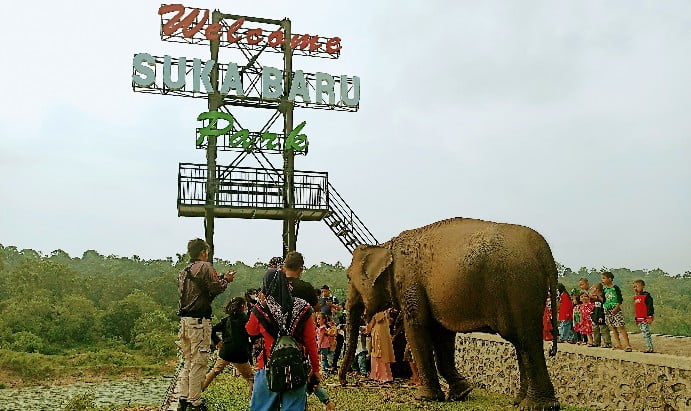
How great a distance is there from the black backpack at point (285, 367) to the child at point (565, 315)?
29.9ft

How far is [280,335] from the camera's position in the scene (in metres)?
5.18

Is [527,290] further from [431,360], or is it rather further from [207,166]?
[207,166]

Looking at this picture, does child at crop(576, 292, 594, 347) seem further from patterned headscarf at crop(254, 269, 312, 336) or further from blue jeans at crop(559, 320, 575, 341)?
patterned headscarf at crop(254, 269, 312, 336)

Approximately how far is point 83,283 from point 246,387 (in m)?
28.6

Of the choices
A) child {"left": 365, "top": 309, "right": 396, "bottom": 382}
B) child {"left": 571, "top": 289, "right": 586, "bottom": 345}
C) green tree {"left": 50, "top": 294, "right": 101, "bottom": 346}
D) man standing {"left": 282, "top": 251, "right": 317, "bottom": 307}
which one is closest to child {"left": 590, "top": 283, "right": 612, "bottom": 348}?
child {"left": 571, "top": 289, "right": 586, "bottom": 345}

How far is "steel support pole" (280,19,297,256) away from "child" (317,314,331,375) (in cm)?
1010

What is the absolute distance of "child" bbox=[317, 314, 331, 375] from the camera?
12385 mm

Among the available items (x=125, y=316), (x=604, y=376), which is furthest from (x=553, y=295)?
(x=125, y=316)

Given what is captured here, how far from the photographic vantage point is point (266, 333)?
17.3 feet

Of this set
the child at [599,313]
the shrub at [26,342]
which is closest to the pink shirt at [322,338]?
the child at [599,313]

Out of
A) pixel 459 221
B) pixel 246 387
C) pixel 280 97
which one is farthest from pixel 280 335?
pixel 280 97

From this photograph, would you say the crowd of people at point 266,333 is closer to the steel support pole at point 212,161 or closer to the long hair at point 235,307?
the long hair at point 235,307

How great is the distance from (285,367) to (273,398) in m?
0.38

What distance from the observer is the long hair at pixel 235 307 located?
8.86m
